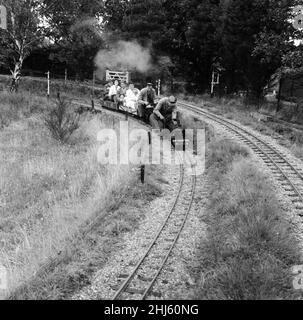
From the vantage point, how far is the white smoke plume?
103ft

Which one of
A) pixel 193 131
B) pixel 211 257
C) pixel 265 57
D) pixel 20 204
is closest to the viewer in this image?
pixel 211 257

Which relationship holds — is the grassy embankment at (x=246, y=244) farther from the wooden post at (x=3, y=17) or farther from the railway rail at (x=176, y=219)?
the wooden post at (x=3, y=17)

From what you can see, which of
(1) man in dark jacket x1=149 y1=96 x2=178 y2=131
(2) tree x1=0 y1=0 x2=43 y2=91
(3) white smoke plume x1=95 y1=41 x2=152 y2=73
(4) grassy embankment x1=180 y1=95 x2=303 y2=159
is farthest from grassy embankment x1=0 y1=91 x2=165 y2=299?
(3) white smoke plume x1=95 y1=41 x2=152 y2=73

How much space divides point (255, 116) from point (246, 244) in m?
15.5

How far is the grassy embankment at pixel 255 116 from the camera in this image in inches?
707

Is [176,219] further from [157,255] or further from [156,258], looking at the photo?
[156,258]

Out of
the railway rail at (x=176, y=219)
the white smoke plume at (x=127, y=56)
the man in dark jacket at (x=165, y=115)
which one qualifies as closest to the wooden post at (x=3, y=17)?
the white smoke plume at (x=127, y=56)

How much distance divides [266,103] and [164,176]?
1476 centimetres

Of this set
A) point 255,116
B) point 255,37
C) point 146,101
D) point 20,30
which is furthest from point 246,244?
point 20,30

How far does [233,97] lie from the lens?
2912 centimetres

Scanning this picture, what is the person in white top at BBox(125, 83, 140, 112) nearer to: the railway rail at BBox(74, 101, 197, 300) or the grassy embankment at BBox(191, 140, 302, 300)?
the grassy embankment at BBox(191, 140, 302, 300)

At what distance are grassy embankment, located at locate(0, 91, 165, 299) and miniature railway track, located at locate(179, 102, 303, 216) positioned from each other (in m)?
3.71
